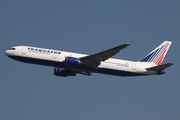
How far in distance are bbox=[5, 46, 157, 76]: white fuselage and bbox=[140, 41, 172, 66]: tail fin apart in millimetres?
2949

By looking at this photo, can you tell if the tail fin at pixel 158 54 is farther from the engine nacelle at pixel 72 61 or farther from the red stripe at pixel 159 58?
the engine nacelle at pixel 72 61

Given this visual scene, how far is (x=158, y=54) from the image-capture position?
62.0 m

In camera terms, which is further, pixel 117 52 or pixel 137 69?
pixel 137 69

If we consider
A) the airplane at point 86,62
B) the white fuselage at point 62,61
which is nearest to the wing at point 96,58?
the airplane at point 86,62

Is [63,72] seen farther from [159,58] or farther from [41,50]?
[159,58]

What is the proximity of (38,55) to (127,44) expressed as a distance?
41.7 feet

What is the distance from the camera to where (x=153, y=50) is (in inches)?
2464

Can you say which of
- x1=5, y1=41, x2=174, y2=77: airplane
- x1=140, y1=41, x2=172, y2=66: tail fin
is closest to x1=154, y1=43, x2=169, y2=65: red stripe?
x1=140, y1=41, x2=172, y2=66: tail fin

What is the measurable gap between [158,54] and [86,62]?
1265 cm

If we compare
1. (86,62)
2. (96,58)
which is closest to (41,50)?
(86,62)

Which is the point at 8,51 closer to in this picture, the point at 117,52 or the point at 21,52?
the point at 21,52

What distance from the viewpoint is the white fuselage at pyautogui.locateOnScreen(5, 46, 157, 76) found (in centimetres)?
5525

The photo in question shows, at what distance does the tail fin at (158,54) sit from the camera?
61.1 m

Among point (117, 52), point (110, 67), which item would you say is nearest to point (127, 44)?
point (117, 52)
